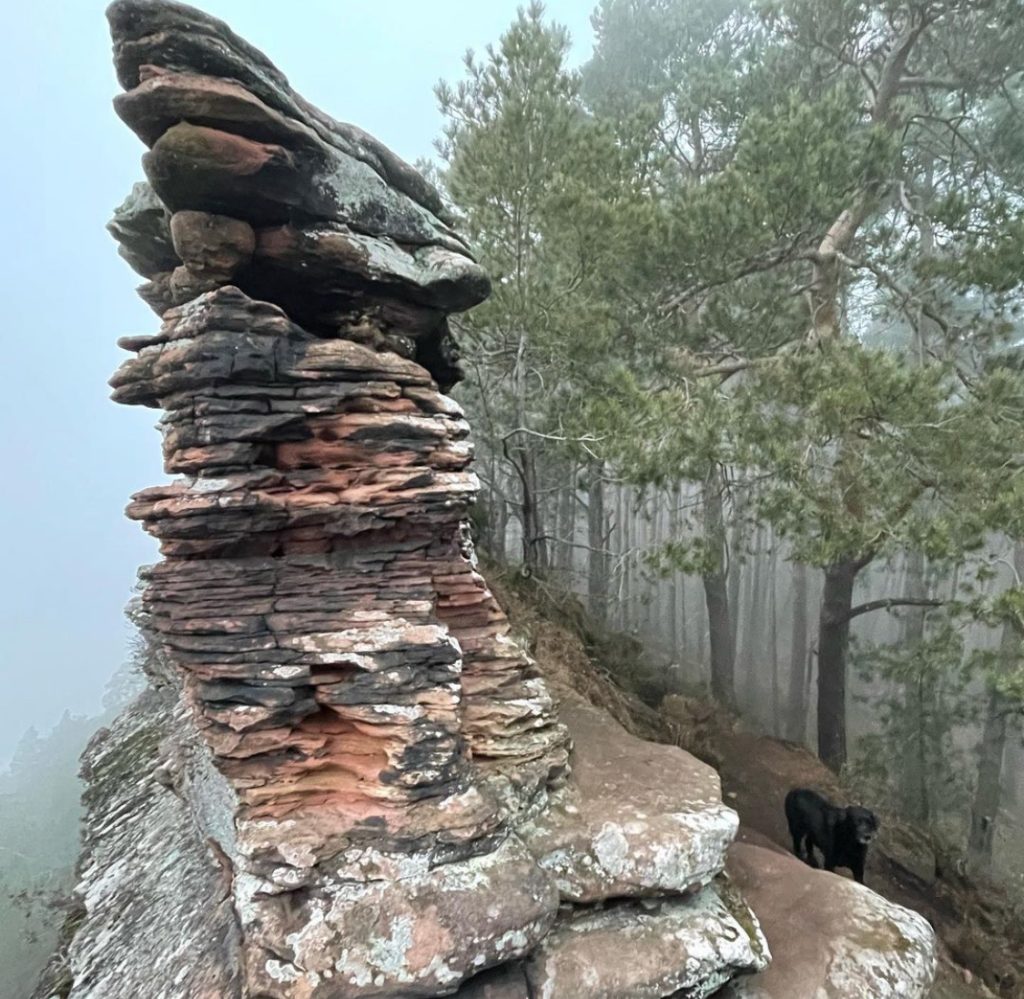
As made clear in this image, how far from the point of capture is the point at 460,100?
10.5 meters

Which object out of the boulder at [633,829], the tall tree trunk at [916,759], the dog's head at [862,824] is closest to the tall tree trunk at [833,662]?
the tall tree trunk at [916,759]

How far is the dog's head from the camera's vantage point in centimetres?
811

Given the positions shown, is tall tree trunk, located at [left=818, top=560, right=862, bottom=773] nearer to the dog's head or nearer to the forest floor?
the forest floor

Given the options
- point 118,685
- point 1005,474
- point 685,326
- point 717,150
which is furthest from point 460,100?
point 118,685

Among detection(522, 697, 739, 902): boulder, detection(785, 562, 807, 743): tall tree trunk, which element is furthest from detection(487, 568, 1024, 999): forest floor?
detection(785, 562, 807, 743): tall tree trunk

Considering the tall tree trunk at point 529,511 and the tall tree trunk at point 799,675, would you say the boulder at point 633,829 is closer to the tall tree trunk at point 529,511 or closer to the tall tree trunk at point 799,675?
the tall tree trunk at point 529,511

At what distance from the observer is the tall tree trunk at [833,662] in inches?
509

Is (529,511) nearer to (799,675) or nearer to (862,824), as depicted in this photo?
(862,824)

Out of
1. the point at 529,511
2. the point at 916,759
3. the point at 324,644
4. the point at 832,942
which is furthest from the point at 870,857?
the point at 324,644

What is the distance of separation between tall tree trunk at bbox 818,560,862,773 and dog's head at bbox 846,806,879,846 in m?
5.42

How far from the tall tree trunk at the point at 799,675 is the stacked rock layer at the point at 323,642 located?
14.4 m

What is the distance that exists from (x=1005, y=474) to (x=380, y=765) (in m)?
8.89

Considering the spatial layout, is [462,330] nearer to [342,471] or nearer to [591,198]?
[591,198]

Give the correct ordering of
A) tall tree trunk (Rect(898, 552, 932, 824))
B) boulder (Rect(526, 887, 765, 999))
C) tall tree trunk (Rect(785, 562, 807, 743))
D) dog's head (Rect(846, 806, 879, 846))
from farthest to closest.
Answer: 1. tall tree trunk (Rect(785, 562, 807, 743))
2. tall tree trunk (Rect(898, 552, 932, 824))
3. dog's head (Rect(846, 806, 879, 846))
4. boulder (Rect(526, 887, 765, 999))
